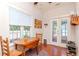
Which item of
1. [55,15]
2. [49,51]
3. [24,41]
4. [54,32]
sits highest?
[55,15]

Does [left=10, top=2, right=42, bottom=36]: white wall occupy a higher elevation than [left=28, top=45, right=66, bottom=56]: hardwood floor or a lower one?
higher

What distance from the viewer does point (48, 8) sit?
1312 millimetres

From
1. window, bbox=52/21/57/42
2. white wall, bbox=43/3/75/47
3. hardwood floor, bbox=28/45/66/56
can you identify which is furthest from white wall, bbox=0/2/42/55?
hardwood floor, bbox=28/45/66/56

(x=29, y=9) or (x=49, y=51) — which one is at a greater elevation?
(x=29, y=9)

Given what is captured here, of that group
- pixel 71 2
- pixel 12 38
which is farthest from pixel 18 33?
pixel 71 2

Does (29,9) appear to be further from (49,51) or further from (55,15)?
(49,51)

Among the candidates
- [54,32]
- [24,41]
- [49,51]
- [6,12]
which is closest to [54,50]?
[49,51]

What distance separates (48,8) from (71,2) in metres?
0.28

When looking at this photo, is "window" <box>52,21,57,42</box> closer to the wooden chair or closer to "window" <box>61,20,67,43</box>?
"window" <box>61,20,67,43</box>

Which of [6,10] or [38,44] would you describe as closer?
[6,10]

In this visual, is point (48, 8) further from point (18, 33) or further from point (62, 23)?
point (18, 33)

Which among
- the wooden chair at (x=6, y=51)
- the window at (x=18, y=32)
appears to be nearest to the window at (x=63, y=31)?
the window at (x=18, y=32)

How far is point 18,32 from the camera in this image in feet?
4.26

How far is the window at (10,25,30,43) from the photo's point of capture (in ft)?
4.19
